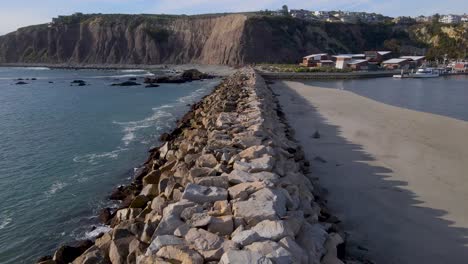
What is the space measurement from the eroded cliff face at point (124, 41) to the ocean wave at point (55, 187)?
84.7 metres

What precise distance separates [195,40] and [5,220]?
331 ft

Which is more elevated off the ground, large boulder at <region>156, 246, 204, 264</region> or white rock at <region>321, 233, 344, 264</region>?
large boulder at <region>156, 246, 204, 264</region>

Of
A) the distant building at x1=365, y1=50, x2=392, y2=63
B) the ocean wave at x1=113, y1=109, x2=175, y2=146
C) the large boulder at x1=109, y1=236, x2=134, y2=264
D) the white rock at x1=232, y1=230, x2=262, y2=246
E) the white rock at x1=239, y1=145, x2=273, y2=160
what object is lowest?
the ocean wave at x1=113, y1=109, x2=175, y2=146

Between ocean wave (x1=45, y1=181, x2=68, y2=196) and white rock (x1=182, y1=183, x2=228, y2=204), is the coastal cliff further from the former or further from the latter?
white rock (x1=182, y1=183, x2=228, y2=204)

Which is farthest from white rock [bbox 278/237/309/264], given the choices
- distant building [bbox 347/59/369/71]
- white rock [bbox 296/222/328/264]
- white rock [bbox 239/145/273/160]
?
distant building [bbox 347/59/369/71]

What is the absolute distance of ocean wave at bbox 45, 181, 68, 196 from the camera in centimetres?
1380

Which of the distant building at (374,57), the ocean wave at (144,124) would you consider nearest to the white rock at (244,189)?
the ocean wave at (144,124)

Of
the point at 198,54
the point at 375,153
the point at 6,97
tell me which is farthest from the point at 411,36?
the point at 375,153

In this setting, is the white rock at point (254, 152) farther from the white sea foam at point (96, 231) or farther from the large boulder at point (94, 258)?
the large boulder at point (94, 258)

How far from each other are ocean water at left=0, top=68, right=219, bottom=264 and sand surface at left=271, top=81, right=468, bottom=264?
21.1ft

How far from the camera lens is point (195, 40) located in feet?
359

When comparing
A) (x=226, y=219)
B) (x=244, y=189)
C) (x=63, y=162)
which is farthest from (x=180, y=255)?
(x=63, y=162)

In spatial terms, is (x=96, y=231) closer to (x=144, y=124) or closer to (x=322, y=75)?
(x=144, y=124)

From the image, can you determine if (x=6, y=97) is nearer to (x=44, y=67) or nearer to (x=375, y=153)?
(x=375, y=153)
